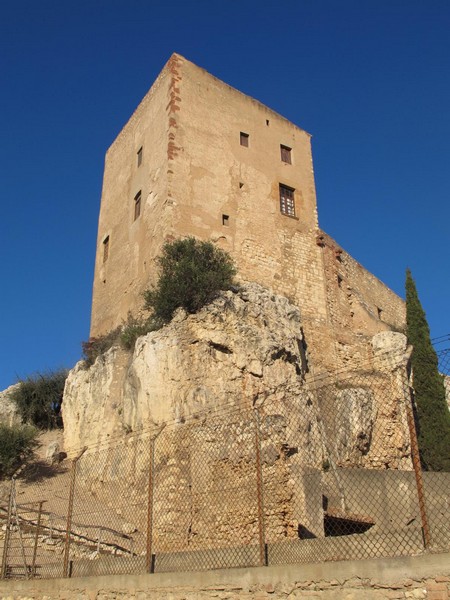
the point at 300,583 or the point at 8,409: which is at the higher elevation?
the point at 8,409

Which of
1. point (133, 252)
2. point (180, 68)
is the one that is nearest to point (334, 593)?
point (133, 252)

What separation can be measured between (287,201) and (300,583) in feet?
60.1

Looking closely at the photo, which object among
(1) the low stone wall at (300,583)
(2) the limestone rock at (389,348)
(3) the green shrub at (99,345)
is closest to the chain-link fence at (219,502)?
(1) the low stone wall at (300,583)

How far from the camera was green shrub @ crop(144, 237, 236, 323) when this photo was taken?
17375 millimetres

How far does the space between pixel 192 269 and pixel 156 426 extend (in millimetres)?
4801

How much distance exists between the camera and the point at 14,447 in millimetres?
17938

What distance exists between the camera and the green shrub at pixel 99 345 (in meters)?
20.0

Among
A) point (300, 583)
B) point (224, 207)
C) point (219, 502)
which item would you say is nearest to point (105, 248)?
point (224, 207)

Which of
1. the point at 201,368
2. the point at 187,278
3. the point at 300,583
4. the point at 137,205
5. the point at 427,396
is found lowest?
the point at 300,583

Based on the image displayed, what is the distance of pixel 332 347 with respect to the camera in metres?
21.8

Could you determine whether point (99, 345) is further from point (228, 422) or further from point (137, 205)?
point (228, 422)

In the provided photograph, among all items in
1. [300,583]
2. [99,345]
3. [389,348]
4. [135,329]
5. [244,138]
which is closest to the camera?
[300,583]

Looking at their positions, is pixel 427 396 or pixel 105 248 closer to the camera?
pixel 427 396

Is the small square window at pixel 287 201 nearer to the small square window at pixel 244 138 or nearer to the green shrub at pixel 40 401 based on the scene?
the small square window at pixel 244 138
